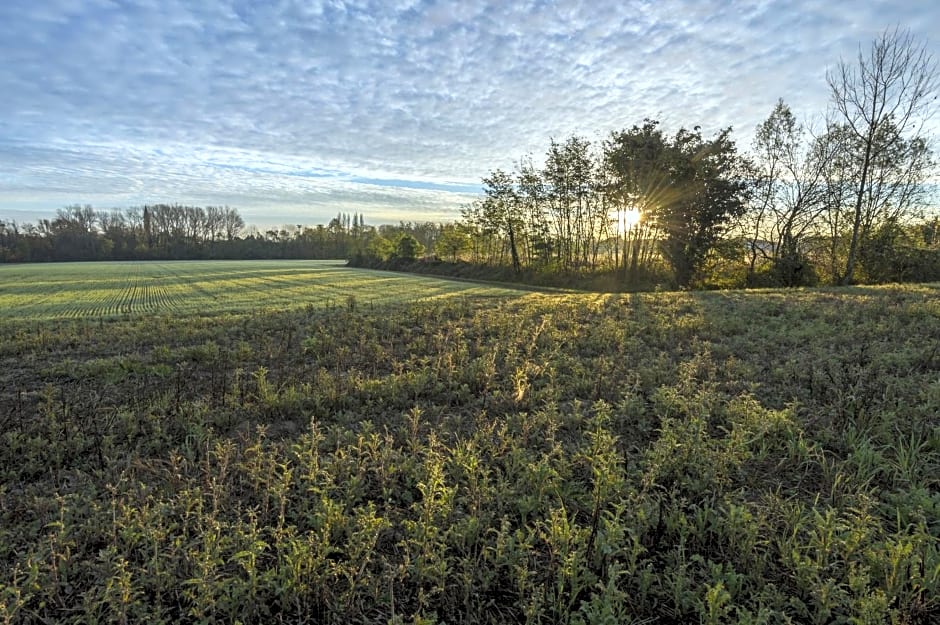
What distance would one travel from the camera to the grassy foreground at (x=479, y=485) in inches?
92.0

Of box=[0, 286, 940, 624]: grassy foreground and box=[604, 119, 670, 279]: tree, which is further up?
box=[604, 119, 670, 279]: tree

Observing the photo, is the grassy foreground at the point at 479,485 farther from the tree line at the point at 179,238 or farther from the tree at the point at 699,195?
the tree line at the point at 179,238

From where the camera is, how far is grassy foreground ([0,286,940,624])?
7.66ft

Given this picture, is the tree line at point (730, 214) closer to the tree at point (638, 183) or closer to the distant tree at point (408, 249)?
the tree at point (638, 183)

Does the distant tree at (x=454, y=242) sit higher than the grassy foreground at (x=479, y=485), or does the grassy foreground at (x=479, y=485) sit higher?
the distant tree at (x=454, y=242)

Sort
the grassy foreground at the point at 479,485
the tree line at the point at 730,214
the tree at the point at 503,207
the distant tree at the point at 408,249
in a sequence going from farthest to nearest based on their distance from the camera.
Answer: the distant tree at the point at 408,249 → the tree at the point at 503,207 → the tree line at the point at 730,214 → the grassy foreground at the point at 479,485

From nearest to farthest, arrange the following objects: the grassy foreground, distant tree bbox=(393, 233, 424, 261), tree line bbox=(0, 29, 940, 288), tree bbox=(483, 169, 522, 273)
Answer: the grassy foreground, tree line bbox=(0, 29, 940, 288), tree bbox=(483, 169, 522, 273), distant tree bbox=(393, 233, 424, 261)

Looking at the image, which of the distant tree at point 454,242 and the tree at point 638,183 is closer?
the tree at point 638,183

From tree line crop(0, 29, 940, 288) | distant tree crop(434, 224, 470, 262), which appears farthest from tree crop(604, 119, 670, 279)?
distant tree crop(434, 224, 470, 262)

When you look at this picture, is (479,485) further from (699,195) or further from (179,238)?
(179,238)

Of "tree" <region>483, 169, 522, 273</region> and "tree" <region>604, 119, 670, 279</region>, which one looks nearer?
"tree" <region>604, 119, 670, 279</region>

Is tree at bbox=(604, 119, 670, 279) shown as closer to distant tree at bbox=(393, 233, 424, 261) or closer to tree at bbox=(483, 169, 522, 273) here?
tree at bbox=(483, 169, 522, 273)

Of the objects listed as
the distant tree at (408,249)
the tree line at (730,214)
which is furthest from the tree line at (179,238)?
A: the tree line at (730,214)

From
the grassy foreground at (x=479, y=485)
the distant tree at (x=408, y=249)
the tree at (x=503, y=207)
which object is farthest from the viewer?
the distant tree at (x=408, y=249)
